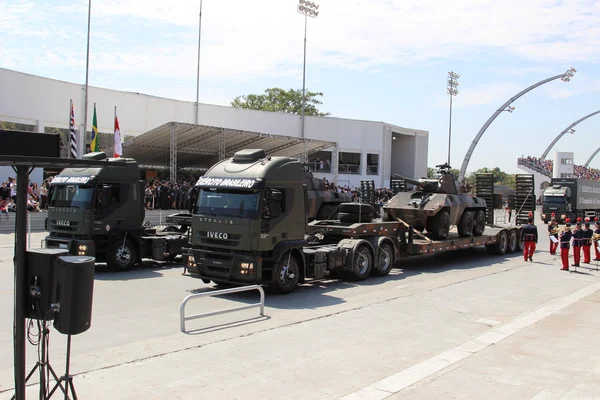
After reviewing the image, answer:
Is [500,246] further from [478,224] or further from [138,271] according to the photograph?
[138,271]

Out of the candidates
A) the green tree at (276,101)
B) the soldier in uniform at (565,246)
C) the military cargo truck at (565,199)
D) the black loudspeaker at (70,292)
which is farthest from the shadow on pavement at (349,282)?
the green tree at (276,101)

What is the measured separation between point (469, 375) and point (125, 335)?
204 inches

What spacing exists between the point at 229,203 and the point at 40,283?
25.1ft

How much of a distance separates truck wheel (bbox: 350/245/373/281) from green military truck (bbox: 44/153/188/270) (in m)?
5.53

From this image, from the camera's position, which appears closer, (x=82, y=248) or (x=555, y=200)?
(x=82, y=248)

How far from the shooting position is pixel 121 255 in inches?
616

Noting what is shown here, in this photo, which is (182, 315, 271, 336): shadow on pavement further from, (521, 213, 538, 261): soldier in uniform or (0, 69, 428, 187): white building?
(0, 69, 428, 187): white building

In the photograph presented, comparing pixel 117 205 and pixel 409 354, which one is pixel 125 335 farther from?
pixel 117 205

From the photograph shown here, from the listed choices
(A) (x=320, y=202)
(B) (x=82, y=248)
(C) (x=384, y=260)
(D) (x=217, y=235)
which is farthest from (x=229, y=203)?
(A) (x=320, y=202)

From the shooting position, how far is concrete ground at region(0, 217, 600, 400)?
6809mm

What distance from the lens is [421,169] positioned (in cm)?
6344

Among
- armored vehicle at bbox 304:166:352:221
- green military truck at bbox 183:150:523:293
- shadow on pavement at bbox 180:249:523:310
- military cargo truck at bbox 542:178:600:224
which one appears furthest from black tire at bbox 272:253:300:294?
military cargo truck at bbox 542:178:600:224

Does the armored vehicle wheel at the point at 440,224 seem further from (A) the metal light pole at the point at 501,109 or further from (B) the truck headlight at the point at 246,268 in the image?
(A) the metal light pole at the point at 501,109

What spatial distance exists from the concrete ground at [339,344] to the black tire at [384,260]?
3.32 ft
